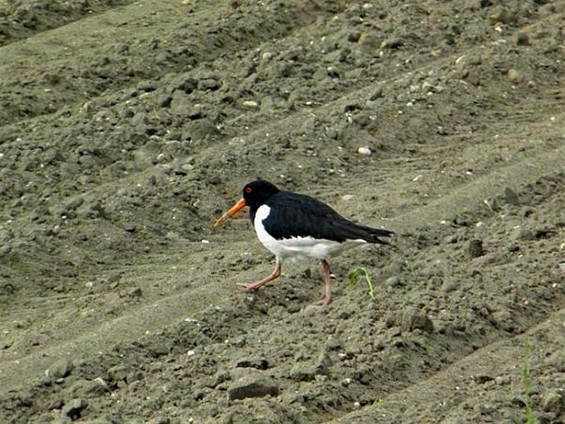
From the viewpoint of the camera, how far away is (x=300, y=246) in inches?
401

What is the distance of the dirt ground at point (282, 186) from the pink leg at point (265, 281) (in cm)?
11

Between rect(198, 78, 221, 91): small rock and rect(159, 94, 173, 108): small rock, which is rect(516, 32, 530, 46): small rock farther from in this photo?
rect(159, 94, 173, 108): small rock

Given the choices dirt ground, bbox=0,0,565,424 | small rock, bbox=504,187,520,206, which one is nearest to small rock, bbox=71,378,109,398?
dirt ground, bbox=0,0,565,424

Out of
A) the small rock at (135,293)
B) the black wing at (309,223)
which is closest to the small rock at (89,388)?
the small rock at (135,293)

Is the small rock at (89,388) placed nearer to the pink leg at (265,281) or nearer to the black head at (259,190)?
the pink leg at (265,281)

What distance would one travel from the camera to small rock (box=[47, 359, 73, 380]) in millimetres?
8891

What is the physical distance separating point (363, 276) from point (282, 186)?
5.26ft

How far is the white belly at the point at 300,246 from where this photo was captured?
33.0ft

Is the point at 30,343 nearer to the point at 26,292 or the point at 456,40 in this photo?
the point at 26,292

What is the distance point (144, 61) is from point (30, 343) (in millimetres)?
4611

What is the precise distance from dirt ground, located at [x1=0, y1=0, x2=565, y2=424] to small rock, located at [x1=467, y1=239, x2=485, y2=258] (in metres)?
0.01

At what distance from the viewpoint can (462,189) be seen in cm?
1130

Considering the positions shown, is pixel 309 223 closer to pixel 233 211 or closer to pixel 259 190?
pixel 259 190

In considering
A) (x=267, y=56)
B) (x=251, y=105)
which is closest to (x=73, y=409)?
(x=251, y=105)
